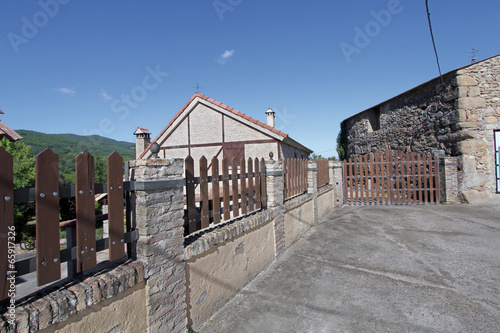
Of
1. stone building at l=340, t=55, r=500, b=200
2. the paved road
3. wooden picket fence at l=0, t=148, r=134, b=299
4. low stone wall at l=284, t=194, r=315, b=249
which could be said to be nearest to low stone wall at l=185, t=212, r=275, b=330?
the paved road

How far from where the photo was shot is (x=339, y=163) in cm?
1072

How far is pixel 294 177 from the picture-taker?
20.0 ft

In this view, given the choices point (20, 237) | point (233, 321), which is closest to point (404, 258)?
point (233, 321)

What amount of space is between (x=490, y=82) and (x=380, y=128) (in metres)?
4.95

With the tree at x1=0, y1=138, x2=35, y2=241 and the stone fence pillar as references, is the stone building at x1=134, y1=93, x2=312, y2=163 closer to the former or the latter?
the stone fence pillar

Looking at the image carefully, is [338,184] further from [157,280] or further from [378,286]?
[157,280]

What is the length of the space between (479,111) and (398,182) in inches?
138

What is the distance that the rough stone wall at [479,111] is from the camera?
29.9ft

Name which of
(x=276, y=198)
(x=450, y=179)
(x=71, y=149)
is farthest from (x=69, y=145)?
(x=450, y=179)

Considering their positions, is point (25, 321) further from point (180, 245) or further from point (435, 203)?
point (435, 203)

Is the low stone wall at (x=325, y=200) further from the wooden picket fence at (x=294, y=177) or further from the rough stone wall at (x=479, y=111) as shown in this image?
the rough stone wall at (x=479, y=111)

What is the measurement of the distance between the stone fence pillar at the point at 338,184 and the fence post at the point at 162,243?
29.5ft

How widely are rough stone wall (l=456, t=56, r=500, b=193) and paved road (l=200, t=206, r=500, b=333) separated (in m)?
4.02

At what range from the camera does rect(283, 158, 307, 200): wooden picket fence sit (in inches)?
219
